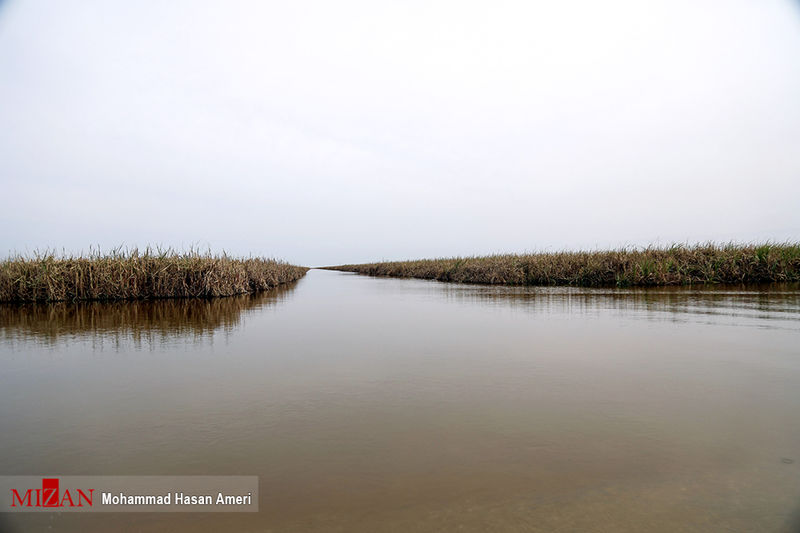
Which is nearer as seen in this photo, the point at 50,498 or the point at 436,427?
the point at 50,498

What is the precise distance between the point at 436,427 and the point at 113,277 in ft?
30.4

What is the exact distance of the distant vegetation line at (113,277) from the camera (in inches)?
305

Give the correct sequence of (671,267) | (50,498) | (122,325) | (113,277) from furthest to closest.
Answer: (671,267) → (113,277) → (122,325) → (50,498)

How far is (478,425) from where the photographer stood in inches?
62.5

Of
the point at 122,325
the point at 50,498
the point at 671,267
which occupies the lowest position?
the point at 50,498

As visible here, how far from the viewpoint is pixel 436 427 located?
1574 mm

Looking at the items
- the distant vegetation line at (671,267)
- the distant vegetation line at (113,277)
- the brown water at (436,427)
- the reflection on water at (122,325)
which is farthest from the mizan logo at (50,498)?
the distant vegetation line at (671,267)

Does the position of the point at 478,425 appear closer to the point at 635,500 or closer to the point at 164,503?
the point at 635,500

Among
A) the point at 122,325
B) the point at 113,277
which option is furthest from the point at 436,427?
the point at 113,277

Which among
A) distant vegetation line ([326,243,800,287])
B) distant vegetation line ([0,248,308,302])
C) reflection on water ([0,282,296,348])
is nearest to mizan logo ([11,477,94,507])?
reflection on water ([0,282,296,348])

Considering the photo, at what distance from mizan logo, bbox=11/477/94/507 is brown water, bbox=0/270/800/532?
0.21 feet

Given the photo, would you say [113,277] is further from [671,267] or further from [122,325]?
[671,267]

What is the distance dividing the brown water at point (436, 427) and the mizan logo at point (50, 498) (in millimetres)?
65

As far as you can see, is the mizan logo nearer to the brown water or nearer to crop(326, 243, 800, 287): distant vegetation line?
the brown water
